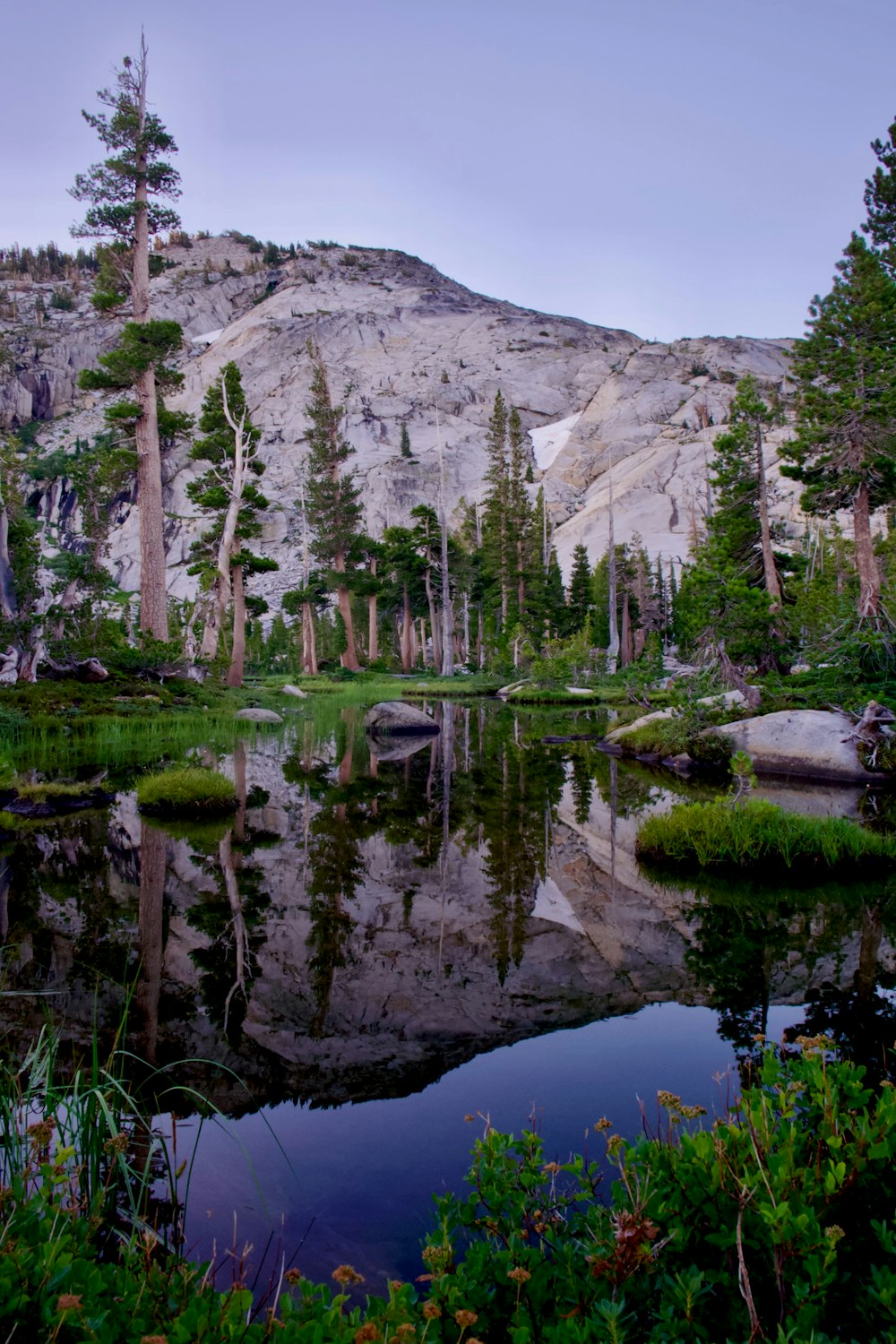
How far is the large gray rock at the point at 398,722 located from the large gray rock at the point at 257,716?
283 centimetres

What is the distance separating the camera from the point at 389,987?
487 cm

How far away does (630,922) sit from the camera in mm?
6168

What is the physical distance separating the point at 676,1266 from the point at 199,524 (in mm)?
94114

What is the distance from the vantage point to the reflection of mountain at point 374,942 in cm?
412

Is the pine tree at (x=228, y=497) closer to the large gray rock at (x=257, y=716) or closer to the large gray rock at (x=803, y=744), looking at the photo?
the large gray rock at (x=257, y=716)

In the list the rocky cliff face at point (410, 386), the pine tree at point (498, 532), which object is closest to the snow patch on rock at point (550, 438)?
the rocky cliff face at point (410, 386)

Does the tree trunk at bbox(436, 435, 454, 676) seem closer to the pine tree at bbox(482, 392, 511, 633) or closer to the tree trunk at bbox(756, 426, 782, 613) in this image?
the pine tree at bbox(482, 392, 511, 633)

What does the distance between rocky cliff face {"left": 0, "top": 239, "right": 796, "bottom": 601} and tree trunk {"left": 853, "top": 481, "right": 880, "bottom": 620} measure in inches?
2387

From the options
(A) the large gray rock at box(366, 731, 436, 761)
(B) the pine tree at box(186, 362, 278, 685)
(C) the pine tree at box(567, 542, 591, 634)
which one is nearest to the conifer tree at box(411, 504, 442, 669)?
(C) the pine tree at box(567, 542, 591, 634)

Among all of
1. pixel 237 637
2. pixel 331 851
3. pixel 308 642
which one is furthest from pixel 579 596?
pixel 331 851

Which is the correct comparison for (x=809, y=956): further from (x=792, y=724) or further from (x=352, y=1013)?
(x=792, y=724)

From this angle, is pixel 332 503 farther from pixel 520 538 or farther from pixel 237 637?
pixel 237 637

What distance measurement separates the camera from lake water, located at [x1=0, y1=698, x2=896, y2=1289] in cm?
316

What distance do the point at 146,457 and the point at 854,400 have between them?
19971 millimetres
